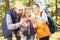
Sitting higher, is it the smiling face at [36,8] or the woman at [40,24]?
the smiling face at [36,8]

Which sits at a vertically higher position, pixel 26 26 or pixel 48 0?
pixel 48 0

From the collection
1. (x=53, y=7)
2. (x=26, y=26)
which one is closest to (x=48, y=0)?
(x=53, y=7)

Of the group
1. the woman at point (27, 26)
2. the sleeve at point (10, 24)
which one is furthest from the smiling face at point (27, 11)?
the sleeve at point (10, 24)

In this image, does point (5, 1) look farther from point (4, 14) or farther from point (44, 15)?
point (44, 15)

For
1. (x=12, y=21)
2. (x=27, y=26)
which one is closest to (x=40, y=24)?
(x=27, y=26)

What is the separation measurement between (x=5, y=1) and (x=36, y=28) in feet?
1.27

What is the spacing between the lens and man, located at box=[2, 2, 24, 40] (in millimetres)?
1411

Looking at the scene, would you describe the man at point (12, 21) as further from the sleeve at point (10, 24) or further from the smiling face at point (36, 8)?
the smiling face at point (36, 8)

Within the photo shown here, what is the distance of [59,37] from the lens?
1.48 metres

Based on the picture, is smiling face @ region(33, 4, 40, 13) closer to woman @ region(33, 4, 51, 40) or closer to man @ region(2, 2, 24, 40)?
woman @ region(33, 4, 51, 40)

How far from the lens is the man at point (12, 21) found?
141 cm

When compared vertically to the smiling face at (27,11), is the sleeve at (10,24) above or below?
below

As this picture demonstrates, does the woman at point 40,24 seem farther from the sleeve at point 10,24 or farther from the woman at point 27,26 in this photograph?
the sleeve at point 10,24

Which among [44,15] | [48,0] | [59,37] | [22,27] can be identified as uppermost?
[48,0]
